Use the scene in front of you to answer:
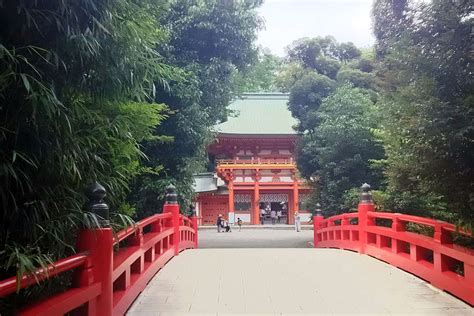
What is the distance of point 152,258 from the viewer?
6328 millimetres

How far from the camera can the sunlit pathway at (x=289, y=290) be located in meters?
4.68

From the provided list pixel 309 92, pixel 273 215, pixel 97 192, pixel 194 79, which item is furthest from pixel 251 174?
pixel 97 192

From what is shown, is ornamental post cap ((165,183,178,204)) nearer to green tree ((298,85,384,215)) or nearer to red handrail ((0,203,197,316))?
red handrail ((0,203,197,316))

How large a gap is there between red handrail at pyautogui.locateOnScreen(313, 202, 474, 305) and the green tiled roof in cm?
1791

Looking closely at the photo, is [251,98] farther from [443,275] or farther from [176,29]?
[443,275]

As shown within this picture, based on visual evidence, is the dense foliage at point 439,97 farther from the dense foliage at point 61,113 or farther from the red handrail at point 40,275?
the red handrail at point 40,275

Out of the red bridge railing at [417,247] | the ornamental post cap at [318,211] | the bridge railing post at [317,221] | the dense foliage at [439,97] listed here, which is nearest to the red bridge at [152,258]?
the red bridge railing at [417,247]

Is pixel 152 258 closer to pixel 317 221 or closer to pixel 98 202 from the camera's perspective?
pixel 98 202

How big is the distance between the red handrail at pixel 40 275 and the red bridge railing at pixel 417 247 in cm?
352

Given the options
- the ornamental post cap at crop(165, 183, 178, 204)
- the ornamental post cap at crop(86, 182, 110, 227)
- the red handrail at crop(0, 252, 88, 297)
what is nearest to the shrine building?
the ornamental post cap at crop(165, 183, 178, 204)

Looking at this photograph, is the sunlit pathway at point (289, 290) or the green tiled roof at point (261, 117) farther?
the green tiled roof at point (261, 117)

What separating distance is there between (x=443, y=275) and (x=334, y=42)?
17.9m

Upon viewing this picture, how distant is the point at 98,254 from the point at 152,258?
9.31 ft

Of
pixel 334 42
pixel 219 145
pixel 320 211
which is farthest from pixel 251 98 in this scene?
pixel 320 211
